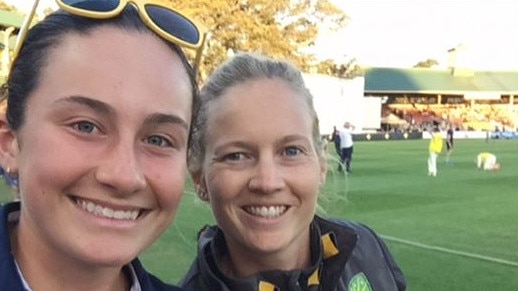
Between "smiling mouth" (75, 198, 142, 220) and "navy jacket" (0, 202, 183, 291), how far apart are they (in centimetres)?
23

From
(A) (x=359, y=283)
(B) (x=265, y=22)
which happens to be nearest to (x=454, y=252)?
(A) (x=359, y=283)

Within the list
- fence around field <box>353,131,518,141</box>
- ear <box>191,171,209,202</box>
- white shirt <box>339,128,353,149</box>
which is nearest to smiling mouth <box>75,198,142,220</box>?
ear <box>191,171,209,202</box>

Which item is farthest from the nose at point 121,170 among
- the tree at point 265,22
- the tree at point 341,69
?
the tree at point 341,69

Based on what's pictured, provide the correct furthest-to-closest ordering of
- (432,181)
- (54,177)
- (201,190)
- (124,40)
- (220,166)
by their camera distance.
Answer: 1. (432,181)
2. (201,190)
3. (220,166)
4. (124,40)
5. (54,177)

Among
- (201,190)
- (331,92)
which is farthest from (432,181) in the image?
(331,92)

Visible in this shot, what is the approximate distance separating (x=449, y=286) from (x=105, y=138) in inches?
240

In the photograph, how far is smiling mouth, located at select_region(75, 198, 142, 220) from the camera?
1.49 metres

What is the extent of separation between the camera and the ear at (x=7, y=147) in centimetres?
158

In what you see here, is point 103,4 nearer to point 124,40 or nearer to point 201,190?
point 124,40

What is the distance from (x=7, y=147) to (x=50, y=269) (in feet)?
0.96

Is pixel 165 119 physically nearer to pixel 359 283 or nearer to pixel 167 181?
pixel 167 181

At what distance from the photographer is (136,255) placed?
1.58 meters

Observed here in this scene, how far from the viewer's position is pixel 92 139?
147 cm

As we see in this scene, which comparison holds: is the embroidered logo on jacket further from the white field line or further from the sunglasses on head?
the white field line
